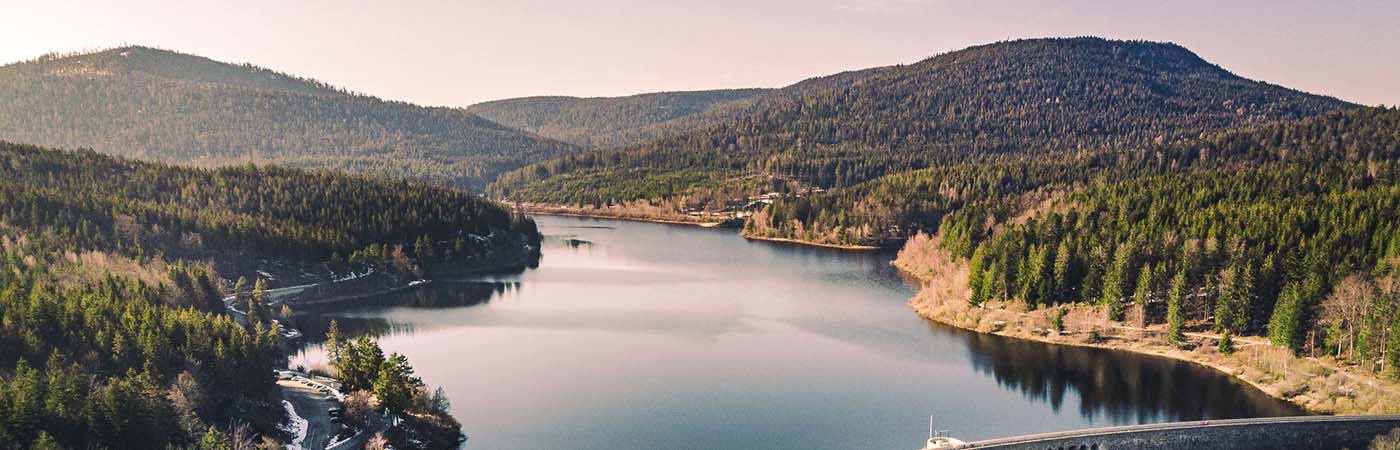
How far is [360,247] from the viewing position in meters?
128

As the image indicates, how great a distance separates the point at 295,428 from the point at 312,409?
3547 millimetres

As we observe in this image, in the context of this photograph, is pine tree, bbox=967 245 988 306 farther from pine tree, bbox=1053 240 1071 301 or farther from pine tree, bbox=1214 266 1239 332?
pine tree, bbox=1214 266 1239 332

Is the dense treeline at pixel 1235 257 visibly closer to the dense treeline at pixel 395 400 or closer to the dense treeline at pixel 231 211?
the dense treeline at pixel 395 400

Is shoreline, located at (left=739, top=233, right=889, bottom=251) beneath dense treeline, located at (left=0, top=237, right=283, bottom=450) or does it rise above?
above

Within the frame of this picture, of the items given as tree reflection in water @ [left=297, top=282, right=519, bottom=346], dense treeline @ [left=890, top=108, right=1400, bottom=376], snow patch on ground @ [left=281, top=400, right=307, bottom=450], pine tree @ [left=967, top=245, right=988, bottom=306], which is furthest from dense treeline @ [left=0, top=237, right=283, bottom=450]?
dense treeline @ [left=890, top=108, right=1400, bottom=376]

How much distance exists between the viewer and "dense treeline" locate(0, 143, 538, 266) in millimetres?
108062

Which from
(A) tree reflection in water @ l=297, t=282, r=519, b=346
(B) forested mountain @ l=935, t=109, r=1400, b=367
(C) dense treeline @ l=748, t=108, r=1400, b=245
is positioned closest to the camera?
(B) forested mountain @ l=935, t=109, r=1400, b=367

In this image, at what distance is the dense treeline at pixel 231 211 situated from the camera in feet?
355

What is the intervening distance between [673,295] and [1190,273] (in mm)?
53348

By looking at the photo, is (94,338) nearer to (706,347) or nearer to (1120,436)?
(706,347)

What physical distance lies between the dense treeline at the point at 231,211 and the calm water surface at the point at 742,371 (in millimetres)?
16518

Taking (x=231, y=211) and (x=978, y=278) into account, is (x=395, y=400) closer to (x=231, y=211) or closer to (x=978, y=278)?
(x=978, y=278)

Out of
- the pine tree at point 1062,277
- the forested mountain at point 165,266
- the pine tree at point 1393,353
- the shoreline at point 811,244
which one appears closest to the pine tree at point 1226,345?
the pine tree at point 1393,353

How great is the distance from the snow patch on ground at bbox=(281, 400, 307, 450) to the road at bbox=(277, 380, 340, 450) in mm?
231
